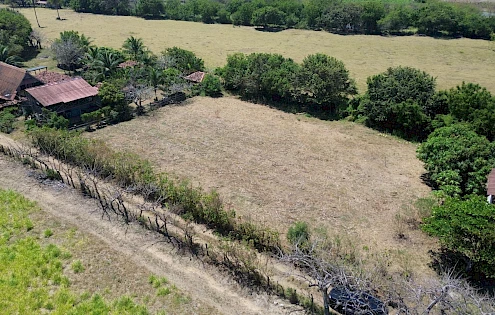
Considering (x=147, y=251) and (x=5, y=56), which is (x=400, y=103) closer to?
(x=147, y=251)

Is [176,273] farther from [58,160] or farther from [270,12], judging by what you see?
[270,12]

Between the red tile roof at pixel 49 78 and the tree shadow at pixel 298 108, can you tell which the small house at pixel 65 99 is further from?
the tree shadow at pixel 298 108

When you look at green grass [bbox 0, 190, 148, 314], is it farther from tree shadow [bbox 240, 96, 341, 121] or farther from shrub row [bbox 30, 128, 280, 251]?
tree shadow [bbox 240, 96, 341, 121]

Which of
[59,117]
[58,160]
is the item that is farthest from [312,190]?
[59,117]

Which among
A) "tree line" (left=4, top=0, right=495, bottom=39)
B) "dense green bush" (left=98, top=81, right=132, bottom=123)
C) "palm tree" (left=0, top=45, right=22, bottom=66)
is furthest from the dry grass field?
"dense green bush" (left=98, top=81, right=132, bottom=123)

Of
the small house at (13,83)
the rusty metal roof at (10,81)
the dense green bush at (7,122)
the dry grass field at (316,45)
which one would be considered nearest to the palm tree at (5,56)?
the rusty metal roof at (10,81)
